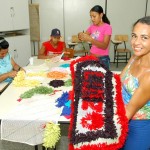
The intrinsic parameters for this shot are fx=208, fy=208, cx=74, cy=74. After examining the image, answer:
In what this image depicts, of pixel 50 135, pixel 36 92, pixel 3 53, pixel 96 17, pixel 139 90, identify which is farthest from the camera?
pixel 96 17

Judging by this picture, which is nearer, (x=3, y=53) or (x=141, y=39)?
(x=141, y=39)

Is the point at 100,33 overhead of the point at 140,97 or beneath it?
overhead

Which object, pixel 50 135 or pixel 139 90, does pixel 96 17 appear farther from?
pixel 139 90

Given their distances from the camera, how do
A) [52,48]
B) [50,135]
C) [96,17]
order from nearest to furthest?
[50,135] → [96,17] → [52,48]

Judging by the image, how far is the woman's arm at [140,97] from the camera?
1.18 meters

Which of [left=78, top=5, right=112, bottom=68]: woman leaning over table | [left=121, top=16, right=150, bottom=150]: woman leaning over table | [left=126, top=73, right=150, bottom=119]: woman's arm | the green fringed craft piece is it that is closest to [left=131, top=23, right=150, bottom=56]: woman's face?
[left=121, top=16, right=150, bottom=150]: woman leaning over table

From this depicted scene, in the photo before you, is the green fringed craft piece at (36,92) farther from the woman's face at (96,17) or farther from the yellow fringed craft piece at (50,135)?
the woman's face at (96,17)

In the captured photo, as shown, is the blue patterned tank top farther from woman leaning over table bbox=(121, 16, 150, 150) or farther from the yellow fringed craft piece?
the yellow fringed craft piece

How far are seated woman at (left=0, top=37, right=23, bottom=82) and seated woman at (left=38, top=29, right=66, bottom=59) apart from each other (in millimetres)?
867

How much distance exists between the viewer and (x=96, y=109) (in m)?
1.34

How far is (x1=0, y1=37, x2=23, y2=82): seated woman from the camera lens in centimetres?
283

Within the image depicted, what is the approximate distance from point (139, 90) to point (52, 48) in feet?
10.00

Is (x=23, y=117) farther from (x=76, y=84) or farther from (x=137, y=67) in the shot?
(x=137, y=67)

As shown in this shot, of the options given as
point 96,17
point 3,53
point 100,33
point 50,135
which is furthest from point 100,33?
point 50,135
